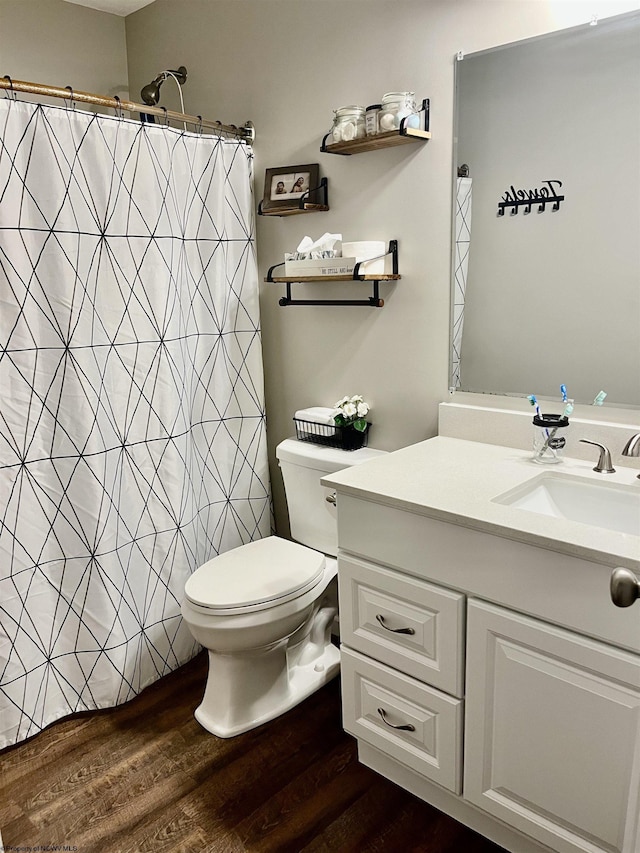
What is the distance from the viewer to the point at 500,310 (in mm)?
1806

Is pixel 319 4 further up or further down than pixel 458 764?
further up

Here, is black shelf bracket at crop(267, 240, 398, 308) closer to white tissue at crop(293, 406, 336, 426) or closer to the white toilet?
white tissue at crop(293, 406, 336, 426)

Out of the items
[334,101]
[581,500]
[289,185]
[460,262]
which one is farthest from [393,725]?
[334,101]

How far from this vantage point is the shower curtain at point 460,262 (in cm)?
182

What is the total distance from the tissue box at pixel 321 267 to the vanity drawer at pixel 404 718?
1.07 metres

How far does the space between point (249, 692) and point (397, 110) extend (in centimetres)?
173

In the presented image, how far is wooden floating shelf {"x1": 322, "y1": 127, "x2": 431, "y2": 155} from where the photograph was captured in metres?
1.78

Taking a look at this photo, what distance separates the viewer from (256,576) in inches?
77.4

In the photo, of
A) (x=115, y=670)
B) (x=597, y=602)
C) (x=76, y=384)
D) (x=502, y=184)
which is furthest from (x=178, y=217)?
(x=597, y=602)

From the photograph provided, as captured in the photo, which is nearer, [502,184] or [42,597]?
[502,184]

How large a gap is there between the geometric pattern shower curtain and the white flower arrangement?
43 centimetres

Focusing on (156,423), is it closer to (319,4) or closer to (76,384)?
(76,384)

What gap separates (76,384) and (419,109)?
1.26 metres

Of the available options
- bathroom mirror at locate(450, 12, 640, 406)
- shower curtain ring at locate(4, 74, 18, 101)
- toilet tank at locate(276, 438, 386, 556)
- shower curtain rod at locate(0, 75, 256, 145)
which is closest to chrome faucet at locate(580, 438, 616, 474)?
bathroom mirror at locate(450, 12, 640, 406)
